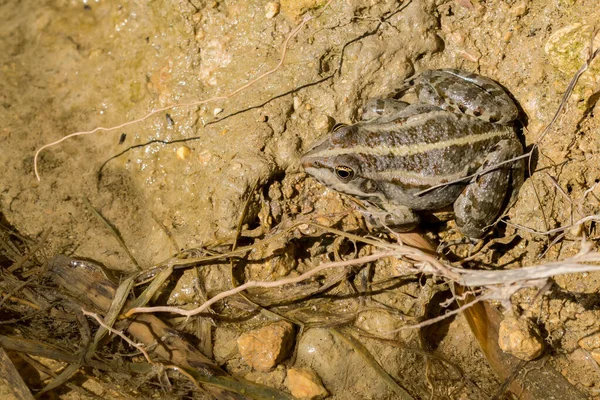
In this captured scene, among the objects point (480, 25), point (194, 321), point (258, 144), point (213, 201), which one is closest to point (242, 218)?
point (213, 201)

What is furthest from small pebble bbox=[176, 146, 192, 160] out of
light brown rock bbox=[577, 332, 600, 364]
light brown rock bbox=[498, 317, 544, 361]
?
light brown rock bbox=[577, 332, 600, 364]

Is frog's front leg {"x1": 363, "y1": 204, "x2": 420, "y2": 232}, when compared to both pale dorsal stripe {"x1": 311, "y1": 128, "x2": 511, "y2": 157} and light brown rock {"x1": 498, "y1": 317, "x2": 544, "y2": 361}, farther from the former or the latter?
light brown rock {"x1": 498, "y1": 317, "x2": 544, "y2": 361}

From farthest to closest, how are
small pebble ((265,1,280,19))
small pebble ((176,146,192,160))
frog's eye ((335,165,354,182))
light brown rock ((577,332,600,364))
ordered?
small pebble ((176,146,192,160)) → small pebble ((265,1,280,19)) → light brown rock ((577,332,600,364)) → frog's eye ((335,165,354,182))

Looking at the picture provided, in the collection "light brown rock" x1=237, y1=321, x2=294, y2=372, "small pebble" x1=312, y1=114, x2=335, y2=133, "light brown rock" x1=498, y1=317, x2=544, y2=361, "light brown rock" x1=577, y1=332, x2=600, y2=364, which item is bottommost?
"light brown rock" x1=577, y1=332, x2=600, y2=364

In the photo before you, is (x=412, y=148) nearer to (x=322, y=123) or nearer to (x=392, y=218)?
(x=392, y=218)

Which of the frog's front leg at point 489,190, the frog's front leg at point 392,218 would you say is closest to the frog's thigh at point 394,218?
the frog's front leg at point 392,218

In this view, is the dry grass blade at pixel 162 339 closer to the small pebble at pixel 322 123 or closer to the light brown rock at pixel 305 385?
the light brown rock at pixel 305 385
